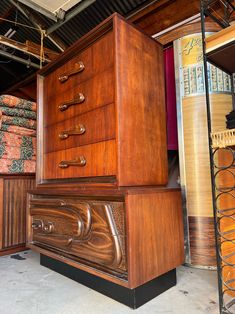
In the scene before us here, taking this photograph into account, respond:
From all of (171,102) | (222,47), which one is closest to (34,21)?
(171,102)

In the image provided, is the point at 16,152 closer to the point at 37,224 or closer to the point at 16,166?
the point at 16,166

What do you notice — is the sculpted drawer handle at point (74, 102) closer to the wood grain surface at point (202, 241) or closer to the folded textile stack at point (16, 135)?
the folded textile stack at point (16, 135)

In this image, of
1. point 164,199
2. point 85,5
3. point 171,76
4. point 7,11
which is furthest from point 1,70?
point 164,199

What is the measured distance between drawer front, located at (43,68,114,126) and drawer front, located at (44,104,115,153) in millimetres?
31

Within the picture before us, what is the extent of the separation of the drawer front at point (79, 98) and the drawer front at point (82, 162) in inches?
7.4

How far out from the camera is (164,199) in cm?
114

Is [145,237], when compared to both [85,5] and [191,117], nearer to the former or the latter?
[191,117]

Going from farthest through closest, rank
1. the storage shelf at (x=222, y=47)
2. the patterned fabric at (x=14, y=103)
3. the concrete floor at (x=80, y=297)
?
the patterned fabric at (x=14, y=103) < the concrete floor at (x=80, y=297) < the storage shelf at (x=222, y=47)

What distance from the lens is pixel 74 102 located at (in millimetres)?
1293

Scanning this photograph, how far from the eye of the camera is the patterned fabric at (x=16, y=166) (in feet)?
6.02

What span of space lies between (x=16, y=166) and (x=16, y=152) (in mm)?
108

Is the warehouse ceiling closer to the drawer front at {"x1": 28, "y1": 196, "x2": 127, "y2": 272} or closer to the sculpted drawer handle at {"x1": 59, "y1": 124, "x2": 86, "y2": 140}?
the sculpted drawer handle at {"x1": 59, "y1": 124, "x2": 86, "y2": 140}

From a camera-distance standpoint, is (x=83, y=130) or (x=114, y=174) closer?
(x=114, y=174)

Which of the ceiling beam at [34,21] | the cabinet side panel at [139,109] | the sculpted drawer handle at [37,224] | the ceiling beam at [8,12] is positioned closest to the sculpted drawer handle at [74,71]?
the cabinet side panel at [139,109]
